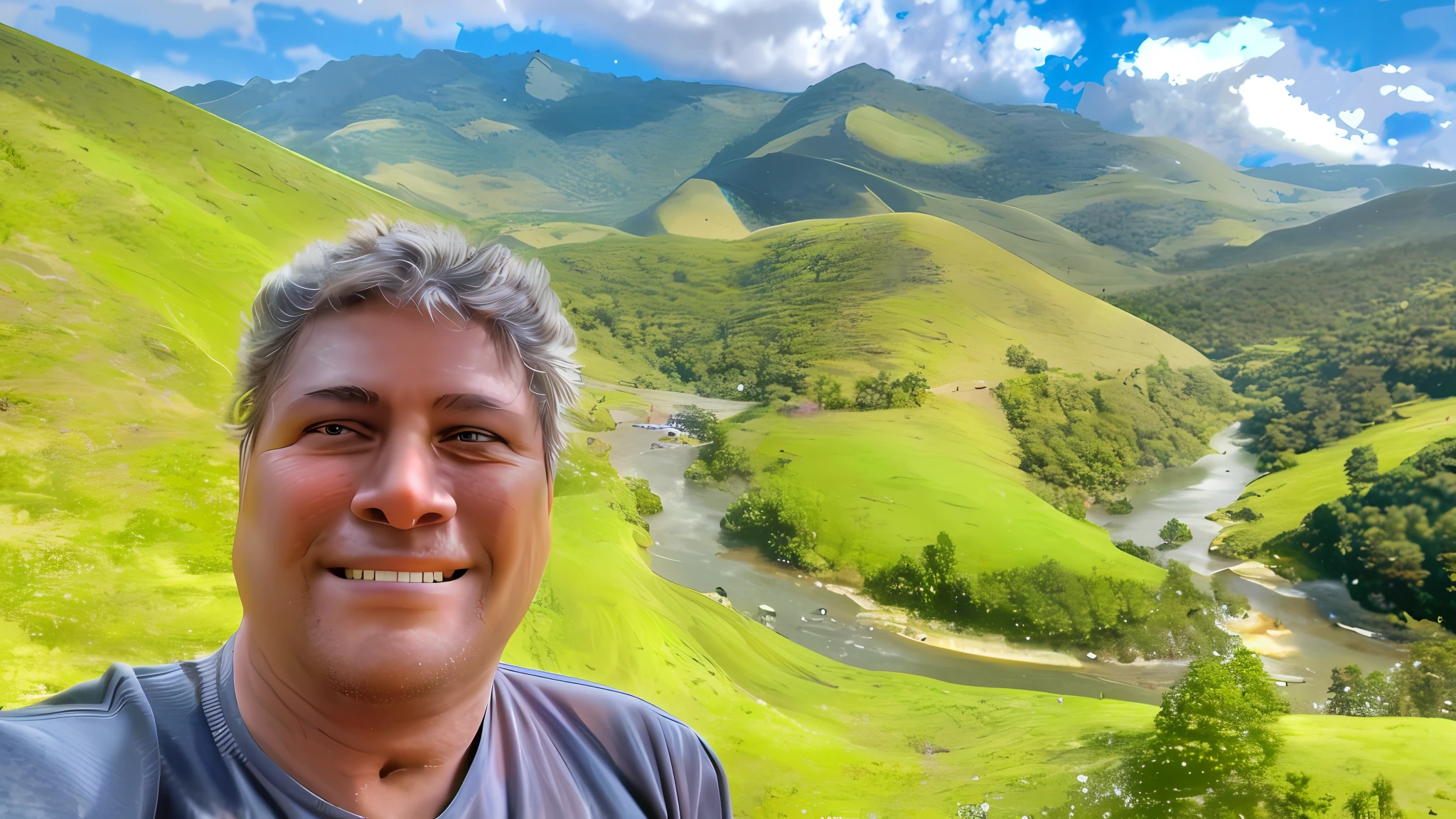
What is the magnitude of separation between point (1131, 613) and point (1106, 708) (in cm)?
154

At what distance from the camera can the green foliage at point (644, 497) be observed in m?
9.51

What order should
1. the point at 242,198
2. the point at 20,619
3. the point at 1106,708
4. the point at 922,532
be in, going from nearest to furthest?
1. the point at 20,619
2. the point at 1106,708
3. the point at 922,532
4. the point at 242,198

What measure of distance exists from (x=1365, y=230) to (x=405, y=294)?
55.4 feet

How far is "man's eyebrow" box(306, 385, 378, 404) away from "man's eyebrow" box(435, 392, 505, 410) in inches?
4.8

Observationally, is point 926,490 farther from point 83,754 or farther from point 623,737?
point 83,754

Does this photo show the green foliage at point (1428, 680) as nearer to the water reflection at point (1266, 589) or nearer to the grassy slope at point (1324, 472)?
the water reflection at point (1266, 589)

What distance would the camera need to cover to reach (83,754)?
111 cm

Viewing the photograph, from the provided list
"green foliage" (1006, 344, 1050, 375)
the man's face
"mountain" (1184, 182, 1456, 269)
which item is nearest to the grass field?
"green foliage" (1006, 344, 1050, 375)

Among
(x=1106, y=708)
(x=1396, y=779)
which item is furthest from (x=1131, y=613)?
(x=1396, y=779)

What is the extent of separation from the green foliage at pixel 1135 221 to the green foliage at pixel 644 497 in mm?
11676

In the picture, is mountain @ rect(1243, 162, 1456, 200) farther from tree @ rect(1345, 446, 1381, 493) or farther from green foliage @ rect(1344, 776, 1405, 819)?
green foliage @ rect(1344, 776, 1405, 819)

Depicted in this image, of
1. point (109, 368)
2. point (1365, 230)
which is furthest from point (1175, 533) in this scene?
point (109, 368)

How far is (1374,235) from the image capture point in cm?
1231

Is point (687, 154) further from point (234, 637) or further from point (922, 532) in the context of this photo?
point (234, 637)
